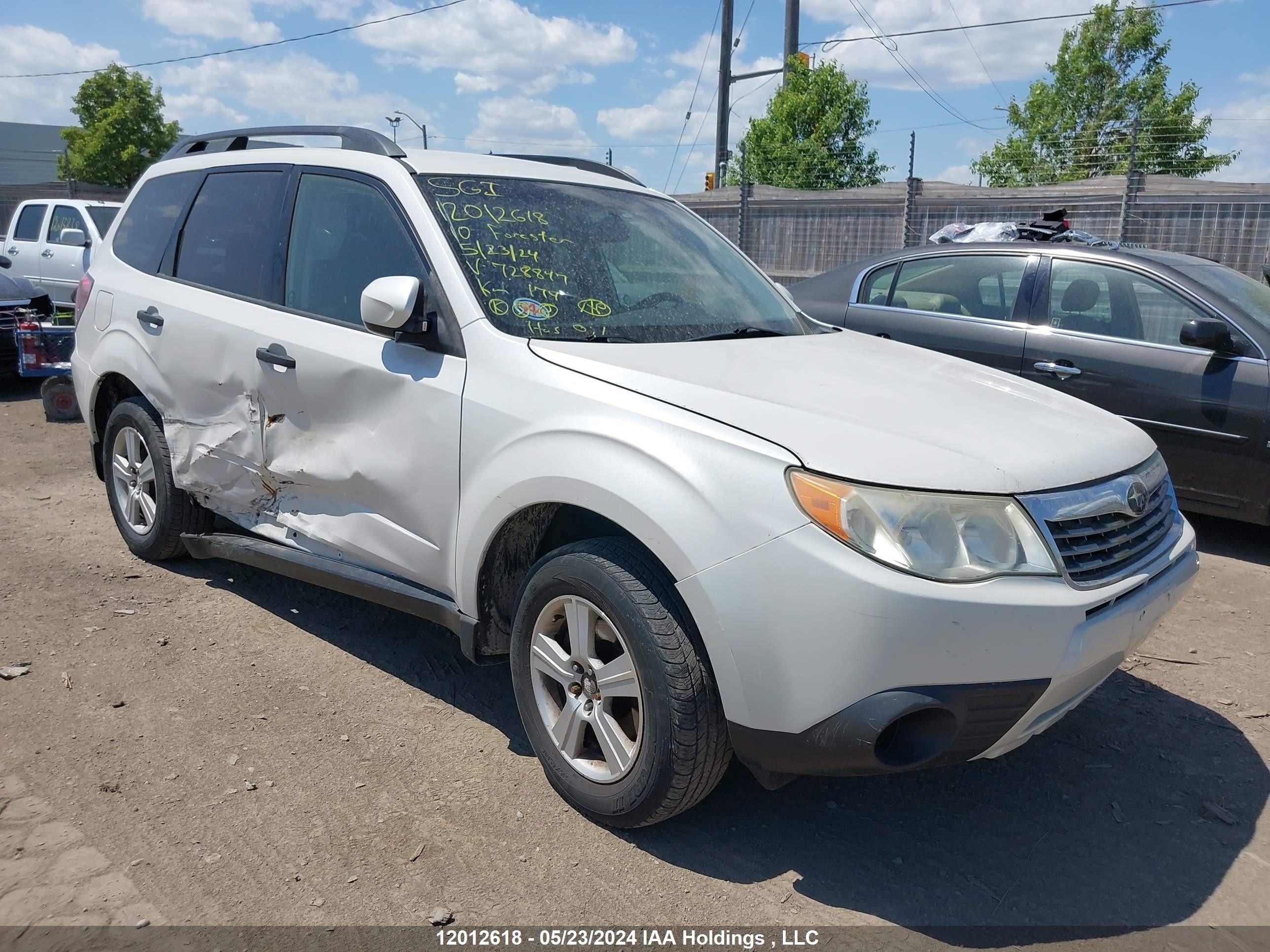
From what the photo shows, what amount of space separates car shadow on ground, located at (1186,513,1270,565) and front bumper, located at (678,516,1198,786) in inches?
145

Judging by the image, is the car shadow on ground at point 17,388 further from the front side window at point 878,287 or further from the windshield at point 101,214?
the front side window at point 878,287

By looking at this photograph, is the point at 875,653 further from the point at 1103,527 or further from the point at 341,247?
the point at 341,247

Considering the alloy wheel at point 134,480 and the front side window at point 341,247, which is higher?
the front side window at point 341,247

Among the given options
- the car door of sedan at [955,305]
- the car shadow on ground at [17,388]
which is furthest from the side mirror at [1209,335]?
the car shadow on ground at [17,388]

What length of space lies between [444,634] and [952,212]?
1266 cm

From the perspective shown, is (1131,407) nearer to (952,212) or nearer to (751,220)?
(952,212)

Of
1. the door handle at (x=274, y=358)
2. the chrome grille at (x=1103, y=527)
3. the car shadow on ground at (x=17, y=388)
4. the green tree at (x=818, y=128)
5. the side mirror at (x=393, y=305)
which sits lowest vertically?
the car shadow on ground at (x=17, y=388)

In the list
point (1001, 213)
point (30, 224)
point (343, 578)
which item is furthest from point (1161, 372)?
point (30, 224)

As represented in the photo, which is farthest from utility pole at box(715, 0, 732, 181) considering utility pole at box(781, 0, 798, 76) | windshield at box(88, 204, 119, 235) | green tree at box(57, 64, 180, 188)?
green tree at box(57, 64, 180, 188)

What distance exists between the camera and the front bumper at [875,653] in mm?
2312

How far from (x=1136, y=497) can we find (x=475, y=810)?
6.85 feet

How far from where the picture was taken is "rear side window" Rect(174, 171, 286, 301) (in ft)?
13.1

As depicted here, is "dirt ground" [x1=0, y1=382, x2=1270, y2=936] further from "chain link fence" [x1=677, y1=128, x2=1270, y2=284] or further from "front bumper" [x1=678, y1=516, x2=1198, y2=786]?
"chain link fence" [x1=677, y1=128, x2=1270, y2=284]

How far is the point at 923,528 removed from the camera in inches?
93.8
